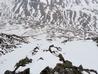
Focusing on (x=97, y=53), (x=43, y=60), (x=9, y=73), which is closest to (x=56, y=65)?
(x=43, y=60)

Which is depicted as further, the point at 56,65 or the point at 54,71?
the point at 56,65

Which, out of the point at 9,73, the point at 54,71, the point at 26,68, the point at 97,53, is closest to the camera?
the point at 54,71

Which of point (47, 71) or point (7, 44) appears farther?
point (7, 44)

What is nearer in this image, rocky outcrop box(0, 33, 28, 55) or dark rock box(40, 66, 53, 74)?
dark rock box(40, 66, 53, 74)

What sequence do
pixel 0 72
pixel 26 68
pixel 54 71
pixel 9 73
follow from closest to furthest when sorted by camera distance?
1. pixel 54 71
2. pixel 26 68
3. pixel 9 73
4. pixel 0 72

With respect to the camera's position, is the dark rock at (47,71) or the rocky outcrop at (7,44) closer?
the dark rock at (47,71)

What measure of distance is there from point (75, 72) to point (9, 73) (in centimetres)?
1244

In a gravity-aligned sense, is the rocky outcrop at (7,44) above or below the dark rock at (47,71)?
below

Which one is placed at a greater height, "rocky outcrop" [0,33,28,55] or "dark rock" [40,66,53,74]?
"dark rock" [40,66,53,74]

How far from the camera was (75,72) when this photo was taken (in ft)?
115

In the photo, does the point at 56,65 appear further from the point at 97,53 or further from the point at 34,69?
the point at 97,53

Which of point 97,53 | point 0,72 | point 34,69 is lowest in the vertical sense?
point 97,53

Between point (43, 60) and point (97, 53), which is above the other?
point (43, 60)

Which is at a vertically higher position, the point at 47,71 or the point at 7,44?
the point at 47,71
